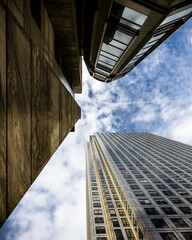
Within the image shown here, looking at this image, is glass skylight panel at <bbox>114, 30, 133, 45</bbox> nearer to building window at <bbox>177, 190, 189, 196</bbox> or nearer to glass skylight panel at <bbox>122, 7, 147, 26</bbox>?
glass skylight panel at <bbox>122, 7, 147, 26</bbox>

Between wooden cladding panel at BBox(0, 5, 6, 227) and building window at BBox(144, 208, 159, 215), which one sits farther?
building window at BBox(144, 208, 159, 215)

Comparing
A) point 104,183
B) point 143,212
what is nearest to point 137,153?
point 104,183

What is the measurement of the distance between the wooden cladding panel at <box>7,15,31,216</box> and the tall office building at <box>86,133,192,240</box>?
3680 centimetres

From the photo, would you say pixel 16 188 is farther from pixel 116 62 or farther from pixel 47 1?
pixel 116 62

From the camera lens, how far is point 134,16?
Answer: 9.56 meters

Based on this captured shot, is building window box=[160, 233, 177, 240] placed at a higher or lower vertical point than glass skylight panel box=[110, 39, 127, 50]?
lower

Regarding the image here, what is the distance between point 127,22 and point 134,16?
0.77 metres

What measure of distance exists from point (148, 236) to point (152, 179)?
88.6 ft

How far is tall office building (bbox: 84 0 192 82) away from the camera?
28.1 ft

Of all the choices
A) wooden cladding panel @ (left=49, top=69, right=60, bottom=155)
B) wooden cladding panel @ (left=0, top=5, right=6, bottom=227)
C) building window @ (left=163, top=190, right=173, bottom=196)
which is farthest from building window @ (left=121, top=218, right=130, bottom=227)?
wooden cladding panel @ (left=0, top=5, right=6, bottom=227)

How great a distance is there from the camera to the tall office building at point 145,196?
33062 millimetres

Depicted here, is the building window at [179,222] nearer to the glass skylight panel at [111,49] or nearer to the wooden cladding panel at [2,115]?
the glass skylight panel at [111,49]

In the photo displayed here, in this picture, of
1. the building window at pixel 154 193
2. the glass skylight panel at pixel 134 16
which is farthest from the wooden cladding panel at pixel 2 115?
the building window at pixel 154 193

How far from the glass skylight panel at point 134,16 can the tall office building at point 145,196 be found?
37.8 m
